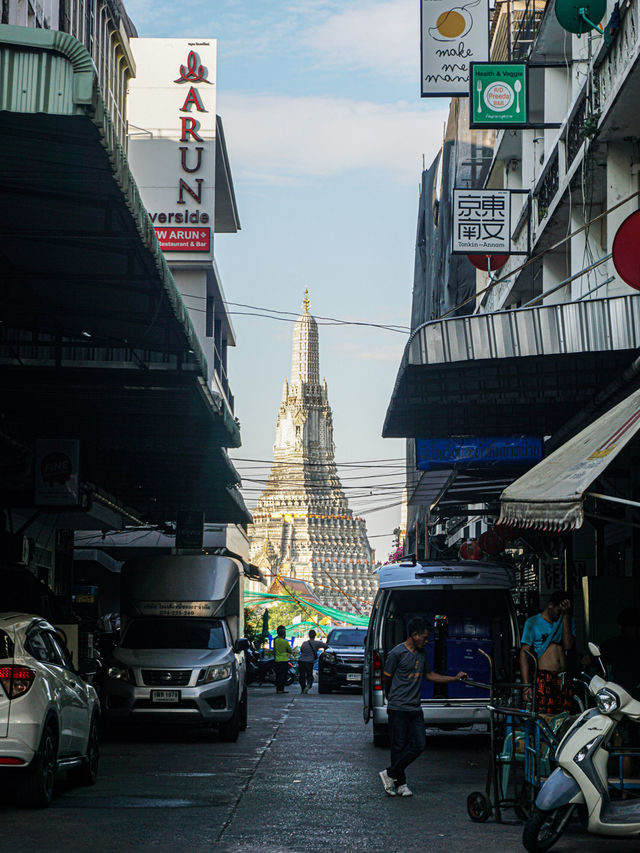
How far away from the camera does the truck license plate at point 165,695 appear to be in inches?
719

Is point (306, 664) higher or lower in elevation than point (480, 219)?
lower

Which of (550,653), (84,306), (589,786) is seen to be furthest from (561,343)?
(589,786)

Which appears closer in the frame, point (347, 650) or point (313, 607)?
point (347, 650)

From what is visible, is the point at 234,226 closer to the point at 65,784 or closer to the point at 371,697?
the point at 371,697

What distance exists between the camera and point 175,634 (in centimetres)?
1984

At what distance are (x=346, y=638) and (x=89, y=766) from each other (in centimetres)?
2665

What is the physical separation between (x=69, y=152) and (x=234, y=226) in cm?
5555

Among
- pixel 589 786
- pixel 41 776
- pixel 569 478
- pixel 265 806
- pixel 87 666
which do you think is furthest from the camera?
pixel 87 666

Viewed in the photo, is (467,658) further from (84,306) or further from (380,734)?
(84,306)

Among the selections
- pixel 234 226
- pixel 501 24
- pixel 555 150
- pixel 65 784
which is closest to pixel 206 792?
pixel 65 784

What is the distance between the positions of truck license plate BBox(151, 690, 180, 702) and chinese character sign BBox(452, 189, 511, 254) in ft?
35.0

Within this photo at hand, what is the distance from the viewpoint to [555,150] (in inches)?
951

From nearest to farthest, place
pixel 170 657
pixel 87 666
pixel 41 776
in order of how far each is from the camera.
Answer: pixel 41 776 → pixel 87 666 → pixel 170 657

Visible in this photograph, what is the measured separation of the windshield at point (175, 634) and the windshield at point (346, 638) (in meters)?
18.8
